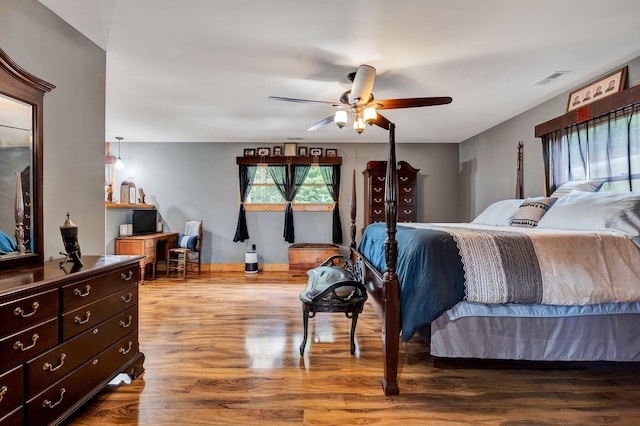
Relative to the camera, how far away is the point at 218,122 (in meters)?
4.50

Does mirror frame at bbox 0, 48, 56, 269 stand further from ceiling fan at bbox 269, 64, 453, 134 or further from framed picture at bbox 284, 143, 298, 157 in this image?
framed picture at bbox 284, 143, 298, 157

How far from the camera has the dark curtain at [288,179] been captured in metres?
5.80

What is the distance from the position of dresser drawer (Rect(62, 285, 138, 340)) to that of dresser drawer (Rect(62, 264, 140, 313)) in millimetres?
29

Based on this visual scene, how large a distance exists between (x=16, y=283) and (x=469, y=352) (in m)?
2.42

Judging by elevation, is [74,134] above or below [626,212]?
above

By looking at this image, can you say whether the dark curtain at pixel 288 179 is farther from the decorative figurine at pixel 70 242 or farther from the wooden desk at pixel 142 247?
the decorative figurine at pixel 70 242

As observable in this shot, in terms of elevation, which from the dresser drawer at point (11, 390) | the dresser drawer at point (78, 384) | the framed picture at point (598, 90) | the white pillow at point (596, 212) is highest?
the framed picture at point (598, 90)

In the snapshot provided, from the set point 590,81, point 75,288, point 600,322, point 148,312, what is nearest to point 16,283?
point 75,288

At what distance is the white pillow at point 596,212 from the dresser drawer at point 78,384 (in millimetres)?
3326

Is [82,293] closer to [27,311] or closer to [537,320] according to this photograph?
[27,311]

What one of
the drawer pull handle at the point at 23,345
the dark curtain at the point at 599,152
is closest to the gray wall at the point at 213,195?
the dark curtain at the point at 599,152

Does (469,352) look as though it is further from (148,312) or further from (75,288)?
(148,312)

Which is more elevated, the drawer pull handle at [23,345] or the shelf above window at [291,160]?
the shelf above window at [291,160]

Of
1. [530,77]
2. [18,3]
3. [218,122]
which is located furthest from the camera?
[218,122]
